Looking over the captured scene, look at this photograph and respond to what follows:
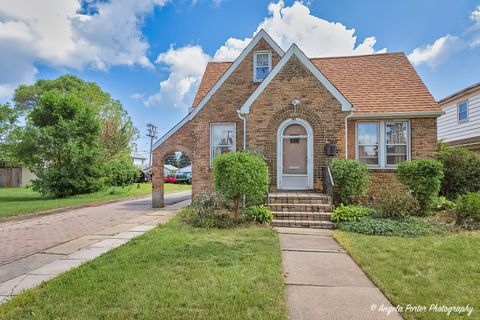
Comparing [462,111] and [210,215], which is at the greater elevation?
[462,111]

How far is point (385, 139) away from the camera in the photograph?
37.9ft

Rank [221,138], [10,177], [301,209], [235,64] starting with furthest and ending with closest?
[10,177]
[235,64]
[221,138]
[301,209]

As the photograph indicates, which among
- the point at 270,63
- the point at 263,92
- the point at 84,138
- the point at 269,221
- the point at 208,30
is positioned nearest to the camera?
the point at 269,221

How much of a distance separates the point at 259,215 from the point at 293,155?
3.43 meters

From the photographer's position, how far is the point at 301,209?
9.13 metres

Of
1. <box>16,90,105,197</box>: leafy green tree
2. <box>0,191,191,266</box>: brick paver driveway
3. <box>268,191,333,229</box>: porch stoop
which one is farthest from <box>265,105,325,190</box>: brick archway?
<box>16,90,105,197</box>: leafy green tree

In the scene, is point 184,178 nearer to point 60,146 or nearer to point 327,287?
point 60,146

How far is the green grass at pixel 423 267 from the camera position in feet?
11.8

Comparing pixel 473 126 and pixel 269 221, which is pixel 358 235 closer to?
pixel 269 221

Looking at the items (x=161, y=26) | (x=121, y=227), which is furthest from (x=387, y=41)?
(x=121, y=227)

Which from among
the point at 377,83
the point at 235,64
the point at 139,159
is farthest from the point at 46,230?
the point at 139,159

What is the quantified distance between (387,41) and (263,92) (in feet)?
29.2

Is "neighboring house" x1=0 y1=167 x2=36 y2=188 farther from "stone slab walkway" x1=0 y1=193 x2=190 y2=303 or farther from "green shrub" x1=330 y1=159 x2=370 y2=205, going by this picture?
"green shrub" x1=330 y1=159 x2=370 y2=205

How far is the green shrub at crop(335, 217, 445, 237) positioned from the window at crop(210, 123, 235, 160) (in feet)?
19.8
